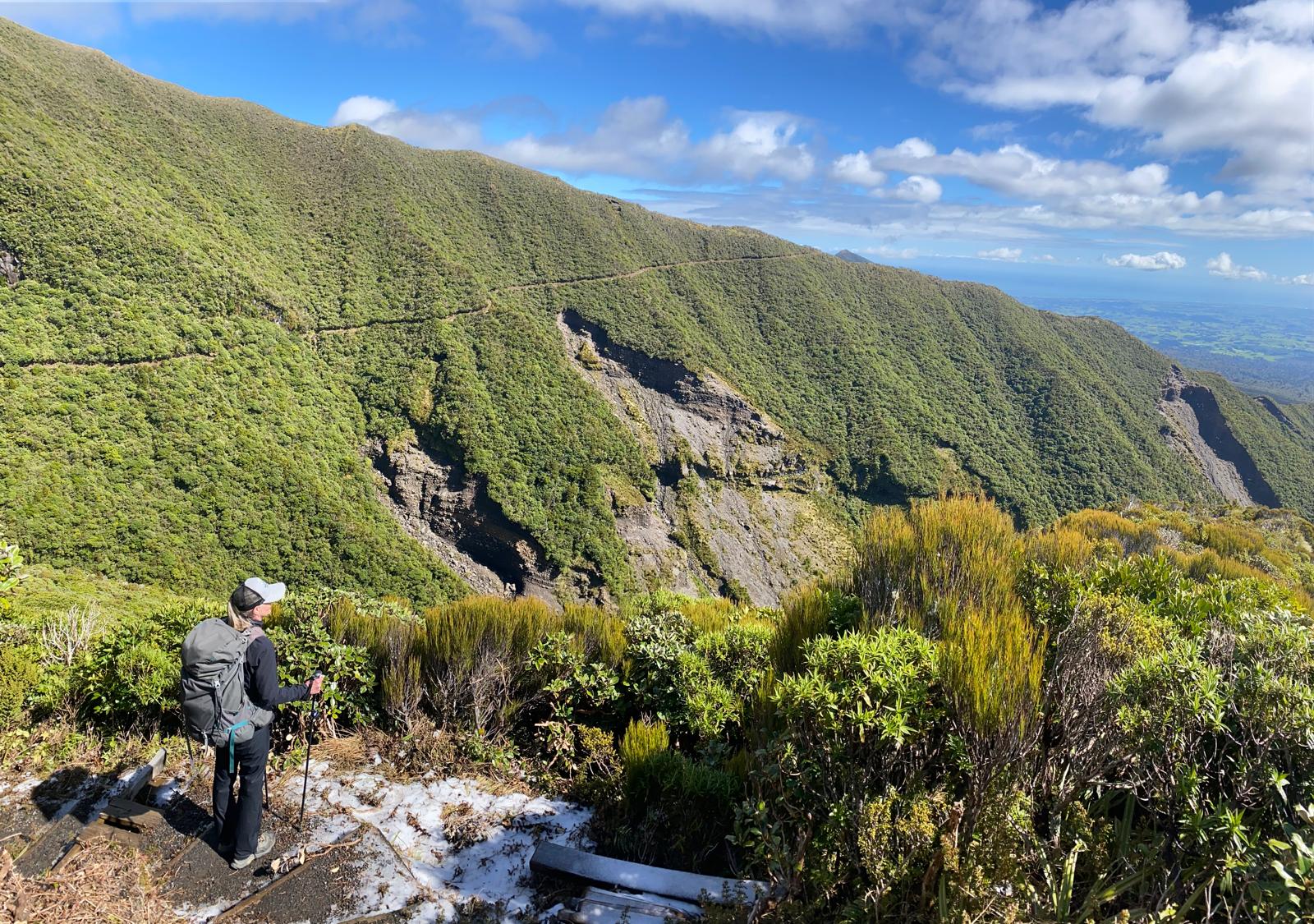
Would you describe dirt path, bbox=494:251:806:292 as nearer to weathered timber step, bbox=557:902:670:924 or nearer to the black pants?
the black pants

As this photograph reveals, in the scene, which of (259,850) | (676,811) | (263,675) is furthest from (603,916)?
(263,675)

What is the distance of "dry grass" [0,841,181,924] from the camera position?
10.5 feet

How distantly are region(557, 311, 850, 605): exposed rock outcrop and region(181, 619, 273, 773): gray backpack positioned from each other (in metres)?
45.0

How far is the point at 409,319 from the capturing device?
5656 cm

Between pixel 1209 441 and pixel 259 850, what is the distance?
11659 centimetres

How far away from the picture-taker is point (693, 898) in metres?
3.47

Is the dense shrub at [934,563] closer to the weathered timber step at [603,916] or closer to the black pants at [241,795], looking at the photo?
the weathered timber step at [603,916]

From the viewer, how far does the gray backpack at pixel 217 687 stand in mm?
3686

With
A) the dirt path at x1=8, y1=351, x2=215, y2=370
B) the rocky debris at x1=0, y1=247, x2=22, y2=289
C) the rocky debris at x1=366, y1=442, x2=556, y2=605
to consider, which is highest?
the rocky debris at x1=0, y1=247, x2=22, y2=289

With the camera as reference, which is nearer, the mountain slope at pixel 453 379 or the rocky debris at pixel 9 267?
the mountain slope at pixel 453 379

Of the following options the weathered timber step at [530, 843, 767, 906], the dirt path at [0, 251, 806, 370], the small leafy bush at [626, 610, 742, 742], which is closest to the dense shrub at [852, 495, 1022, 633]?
the small leafy bush at [626, 610, 742, 742]

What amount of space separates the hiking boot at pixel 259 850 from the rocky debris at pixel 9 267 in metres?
48.1

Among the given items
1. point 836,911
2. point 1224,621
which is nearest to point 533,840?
point 836,911

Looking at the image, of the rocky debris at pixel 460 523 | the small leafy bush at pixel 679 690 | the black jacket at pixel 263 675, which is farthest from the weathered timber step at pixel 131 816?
the rocky debris at pixel 460 523
